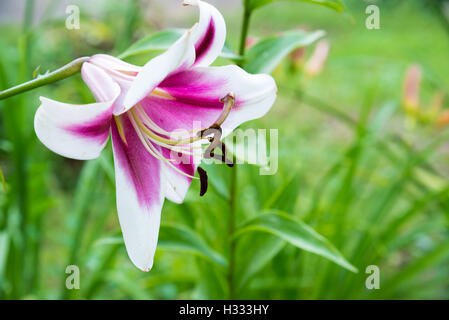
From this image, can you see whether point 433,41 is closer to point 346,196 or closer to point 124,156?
point 346,196

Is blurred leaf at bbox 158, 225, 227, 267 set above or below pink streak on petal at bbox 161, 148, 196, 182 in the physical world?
below

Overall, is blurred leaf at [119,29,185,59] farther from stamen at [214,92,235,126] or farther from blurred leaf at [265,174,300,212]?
blurred leaf at [265,174,300,212]

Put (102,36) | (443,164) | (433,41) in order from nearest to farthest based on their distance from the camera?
(443,164) < (102,36) < (433,41)

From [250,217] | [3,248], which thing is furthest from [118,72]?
[3,248]

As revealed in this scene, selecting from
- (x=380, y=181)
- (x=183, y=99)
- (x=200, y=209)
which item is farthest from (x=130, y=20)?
(x=380, y=181)

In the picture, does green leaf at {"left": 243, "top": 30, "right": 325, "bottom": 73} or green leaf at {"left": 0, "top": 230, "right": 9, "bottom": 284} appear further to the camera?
green leaf at {"left": 0, "top": 230, "right": 9, "bottom": 284}

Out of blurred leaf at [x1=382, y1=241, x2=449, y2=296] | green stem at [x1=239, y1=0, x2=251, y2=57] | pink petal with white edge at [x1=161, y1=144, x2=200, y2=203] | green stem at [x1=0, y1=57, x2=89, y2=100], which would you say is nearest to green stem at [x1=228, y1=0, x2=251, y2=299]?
green stem at [x1=239, y1=0, x2=251, y2=57]
